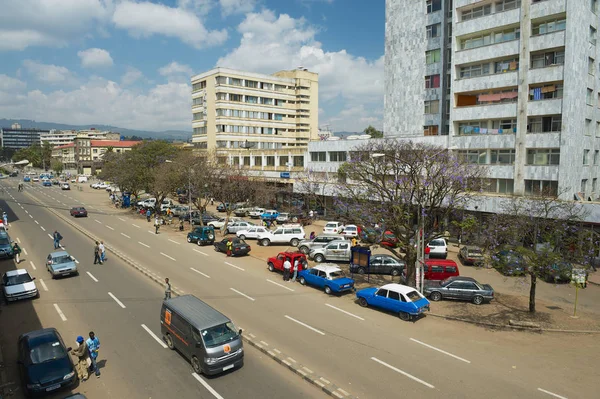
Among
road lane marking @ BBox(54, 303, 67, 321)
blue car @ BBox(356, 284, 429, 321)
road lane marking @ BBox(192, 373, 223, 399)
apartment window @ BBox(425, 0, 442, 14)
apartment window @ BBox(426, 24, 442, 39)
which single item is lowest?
road lane marking @ BBox(54, 303, 67, 321)

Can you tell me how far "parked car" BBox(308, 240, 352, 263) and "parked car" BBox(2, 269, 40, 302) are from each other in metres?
17.2

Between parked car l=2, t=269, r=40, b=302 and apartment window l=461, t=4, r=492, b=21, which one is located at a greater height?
apartment window l=461, t=4, r=492, b=21

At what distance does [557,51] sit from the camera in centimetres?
3183

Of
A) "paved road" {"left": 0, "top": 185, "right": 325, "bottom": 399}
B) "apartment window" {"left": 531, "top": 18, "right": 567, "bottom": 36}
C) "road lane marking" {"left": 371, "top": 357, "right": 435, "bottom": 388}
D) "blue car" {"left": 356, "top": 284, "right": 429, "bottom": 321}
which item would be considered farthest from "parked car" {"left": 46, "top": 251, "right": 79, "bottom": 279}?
"apartment window" {"left": 531, "top": 18, "right": 567, "bottom": 36}

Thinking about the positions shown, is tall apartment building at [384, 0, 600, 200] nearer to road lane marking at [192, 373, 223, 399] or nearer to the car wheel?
the car wheel

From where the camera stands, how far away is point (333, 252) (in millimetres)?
29328

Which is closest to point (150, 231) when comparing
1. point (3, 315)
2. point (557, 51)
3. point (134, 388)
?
point (3, 315)

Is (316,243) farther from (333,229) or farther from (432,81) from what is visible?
(432,81)

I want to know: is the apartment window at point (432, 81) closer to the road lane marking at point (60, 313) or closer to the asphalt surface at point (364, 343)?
the asphalt surface at point (364, 343)

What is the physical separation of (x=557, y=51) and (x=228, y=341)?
1320 inches

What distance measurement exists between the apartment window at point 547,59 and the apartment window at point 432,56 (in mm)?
9841

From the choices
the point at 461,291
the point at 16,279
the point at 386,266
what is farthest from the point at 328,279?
the point at 16,279

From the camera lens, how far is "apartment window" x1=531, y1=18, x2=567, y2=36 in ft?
103

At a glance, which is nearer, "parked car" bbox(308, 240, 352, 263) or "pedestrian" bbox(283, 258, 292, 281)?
"pedestrian" bbox(283, 258, 292, 281)
